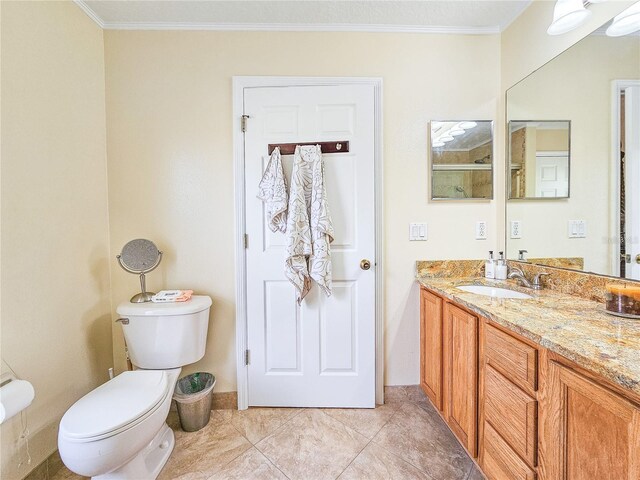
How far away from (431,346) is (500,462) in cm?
61

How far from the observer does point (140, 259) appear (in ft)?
5.21

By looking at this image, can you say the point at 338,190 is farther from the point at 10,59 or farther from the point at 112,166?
the point at 10,59

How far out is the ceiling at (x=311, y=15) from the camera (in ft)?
5.13

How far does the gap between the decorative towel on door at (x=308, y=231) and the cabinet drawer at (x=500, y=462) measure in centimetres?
97

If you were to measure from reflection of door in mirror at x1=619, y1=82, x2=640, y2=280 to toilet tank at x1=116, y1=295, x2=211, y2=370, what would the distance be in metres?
2.04

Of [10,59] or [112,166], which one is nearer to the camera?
[10,59]

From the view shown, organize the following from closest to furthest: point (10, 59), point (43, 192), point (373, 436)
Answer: point (10, 59) < point (43, 192) < point (373, 436)

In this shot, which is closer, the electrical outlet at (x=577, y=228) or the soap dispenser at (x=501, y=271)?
the electrical outlet at (x=577, y=228)

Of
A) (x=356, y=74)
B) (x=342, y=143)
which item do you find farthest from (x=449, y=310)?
(x=356, y=74)

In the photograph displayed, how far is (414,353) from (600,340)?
1.15 metres

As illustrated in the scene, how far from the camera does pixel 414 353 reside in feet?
6.00

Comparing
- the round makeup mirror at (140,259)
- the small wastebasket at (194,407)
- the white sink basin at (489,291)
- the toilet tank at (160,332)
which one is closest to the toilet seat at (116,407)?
the toilet tank at (160,332)

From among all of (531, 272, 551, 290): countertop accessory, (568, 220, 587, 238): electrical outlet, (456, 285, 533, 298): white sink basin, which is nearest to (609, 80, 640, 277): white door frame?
(568, 220, 587, 238): electrical outlet

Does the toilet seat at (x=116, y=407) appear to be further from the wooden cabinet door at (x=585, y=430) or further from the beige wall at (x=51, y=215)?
the wooden cabinet door at (x=585, y=430)
